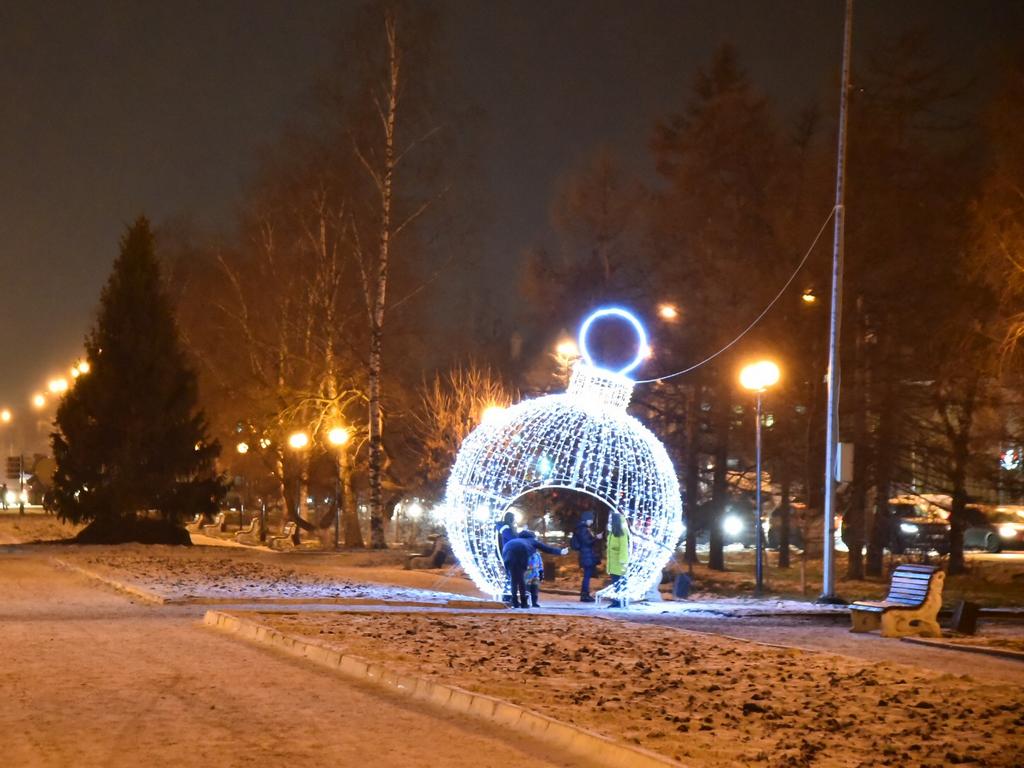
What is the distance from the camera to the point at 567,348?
131ft

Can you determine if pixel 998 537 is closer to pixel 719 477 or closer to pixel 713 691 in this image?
pixel 719 477

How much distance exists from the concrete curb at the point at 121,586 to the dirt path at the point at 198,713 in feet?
14.4

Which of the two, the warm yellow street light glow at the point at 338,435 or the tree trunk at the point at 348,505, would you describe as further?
the tree trunk at the point at 348,505

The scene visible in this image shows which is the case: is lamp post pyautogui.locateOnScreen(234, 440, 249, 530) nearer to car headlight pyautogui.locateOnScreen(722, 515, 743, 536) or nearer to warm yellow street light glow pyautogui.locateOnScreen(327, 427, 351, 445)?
warm yellow street light glow pyautogui.locateOnScreen(327, 427, 351, 445)

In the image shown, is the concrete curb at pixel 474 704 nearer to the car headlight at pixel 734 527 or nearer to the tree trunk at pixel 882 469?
the tree trunk at pixel 882 469

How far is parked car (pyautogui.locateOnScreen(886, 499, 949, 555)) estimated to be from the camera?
32581 millimetres

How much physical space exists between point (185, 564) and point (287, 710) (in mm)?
19968

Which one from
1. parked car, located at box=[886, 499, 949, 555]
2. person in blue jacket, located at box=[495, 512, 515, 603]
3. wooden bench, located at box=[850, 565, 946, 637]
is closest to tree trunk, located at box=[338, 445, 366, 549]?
parked car, located at box=[886, 499, 949, 555]

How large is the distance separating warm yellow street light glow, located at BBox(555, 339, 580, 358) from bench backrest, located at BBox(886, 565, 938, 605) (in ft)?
70.8

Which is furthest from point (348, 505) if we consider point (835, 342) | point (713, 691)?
point (713, 691)

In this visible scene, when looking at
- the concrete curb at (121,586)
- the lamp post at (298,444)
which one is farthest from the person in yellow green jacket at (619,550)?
the lamp post at (298,444)

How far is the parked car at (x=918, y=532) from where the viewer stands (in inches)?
1283

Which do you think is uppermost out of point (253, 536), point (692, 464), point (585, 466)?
point (692, 464)

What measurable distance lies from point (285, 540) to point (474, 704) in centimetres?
3210
